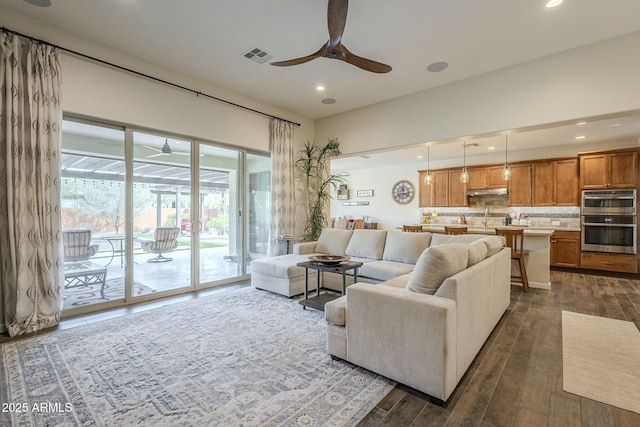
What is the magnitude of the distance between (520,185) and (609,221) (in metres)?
1.79

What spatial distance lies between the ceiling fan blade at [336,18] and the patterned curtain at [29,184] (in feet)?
9.54

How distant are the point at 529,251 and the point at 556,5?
11.8 ft

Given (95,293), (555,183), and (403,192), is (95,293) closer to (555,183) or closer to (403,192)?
(403,192)

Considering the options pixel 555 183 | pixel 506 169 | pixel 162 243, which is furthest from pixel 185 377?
pixel 555 183

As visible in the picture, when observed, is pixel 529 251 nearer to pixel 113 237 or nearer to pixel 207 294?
pixel 207 294

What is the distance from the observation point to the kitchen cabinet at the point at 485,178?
739 cm

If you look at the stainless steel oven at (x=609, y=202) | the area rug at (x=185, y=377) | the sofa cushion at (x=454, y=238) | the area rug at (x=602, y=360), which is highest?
the stainless steel oven at (x=609, y=202)

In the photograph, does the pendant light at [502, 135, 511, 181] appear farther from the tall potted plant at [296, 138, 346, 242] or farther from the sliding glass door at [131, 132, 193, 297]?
the sliding glass door at [131, 132, 193, 297]

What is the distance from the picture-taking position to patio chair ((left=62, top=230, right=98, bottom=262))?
10.9 feet

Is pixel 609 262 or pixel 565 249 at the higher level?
pixel 565 249

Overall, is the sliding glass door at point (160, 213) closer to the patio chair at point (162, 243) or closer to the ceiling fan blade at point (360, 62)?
the patio chair at point (162, 243)

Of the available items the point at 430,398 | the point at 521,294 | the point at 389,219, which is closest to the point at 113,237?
the point at 430,398

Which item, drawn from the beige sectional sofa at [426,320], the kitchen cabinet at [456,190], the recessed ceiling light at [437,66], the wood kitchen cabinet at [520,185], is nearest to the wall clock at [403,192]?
the kitchen cabinet at [456,190]

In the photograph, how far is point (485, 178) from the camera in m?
7.60
